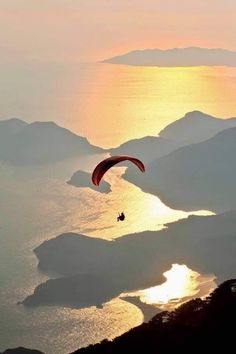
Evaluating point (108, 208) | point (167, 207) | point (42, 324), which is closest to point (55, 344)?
point (42, 324)

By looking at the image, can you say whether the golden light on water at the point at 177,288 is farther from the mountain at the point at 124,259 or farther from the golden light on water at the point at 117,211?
the golden light on water at the point at 117,211

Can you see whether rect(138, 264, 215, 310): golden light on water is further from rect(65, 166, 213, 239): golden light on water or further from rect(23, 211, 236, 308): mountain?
rect(65, 166, 213, 239): golden light on water

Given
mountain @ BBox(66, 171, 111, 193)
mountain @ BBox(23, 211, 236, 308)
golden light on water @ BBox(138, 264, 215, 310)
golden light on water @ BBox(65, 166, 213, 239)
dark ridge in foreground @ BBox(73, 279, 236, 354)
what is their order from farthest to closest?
1. mountain @ BBox(66, 171, 111, 193)
2. golden light on water @ BBox(65, 166, 213, 239)
3. mountain @ BBox(23, 211, 236, 308)
4. golden light on water @ BBox(138, 264, 215, 310)
5. dark ridge in foreground @ BBox(73, 279, 236, 354)

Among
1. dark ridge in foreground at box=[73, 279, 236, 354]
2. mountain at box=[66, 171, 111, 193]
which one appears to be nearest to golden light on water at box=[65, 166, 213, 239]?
mountain at box=[66, 171, 111, 193]

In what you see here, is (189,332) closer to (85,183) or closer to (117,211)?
(117,211)

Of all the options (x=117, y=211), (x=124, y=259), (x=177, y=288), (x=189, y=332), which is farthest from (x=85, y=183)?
(x=189, y=332)

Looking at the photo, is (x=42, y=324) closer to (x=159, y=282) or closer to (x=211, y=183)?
(x=159, y=282)
